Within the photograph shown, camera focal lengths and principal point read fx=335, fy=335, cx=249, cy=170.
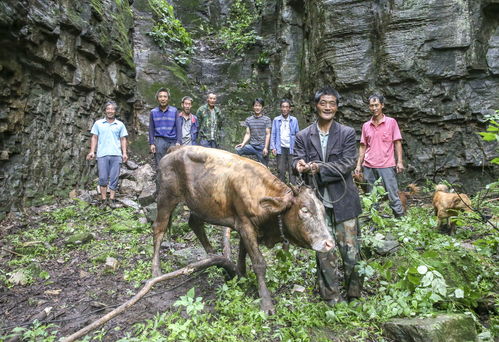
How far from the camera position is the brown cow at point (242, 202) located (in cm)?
381

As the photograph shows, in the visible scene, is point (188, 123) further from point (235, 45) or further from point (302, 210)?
point (235, 45)

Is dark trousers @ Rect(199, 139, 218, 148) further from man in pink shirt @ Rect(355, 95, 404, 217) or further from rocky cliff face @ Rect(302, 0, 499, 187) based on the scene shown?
rocky cliff face @ Rect(302, 0, 499, 187)

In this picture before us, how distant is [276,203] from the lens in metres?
3.87

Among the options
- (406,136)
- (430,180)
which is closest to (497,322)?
(430,180)

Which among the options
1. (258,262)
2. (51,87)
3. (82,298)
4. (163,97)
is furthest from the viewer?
(51,87)

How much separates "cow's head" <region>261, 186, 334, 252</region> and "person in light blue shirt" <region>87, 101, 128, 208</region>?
5890 mm

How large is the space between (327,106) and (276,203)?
1.33m

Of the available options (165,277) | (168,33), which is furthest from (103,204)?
(168,33)

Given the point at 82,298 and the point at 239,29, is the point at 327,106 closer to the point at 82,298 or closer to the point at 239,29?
the point at 82,298

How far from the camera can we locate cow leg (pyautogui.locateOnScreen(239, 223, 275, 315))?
3.88 metres

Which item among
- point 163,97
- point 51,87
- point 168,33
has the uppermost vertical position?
point 168,33

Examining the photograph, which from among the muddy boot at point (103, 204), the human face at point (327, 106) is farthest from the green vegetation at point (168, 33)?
the human face at point (327, 106)

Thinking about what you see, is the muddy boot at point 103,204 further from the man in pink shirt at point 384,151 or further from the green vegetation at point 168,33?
the green vegetation at point 168,33

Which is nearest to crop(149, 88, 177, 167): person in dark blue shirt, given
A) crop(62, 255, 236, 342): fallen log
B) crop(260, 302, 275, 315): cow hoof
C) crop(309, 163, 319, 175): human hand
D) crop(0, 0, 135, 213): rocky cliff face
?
crop(0, 0, 135, 213): rocky cliff face
